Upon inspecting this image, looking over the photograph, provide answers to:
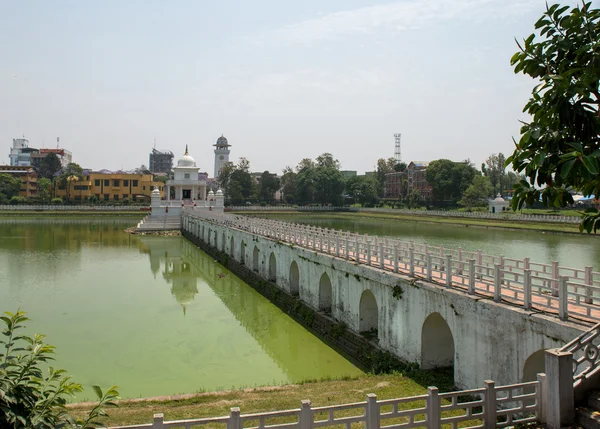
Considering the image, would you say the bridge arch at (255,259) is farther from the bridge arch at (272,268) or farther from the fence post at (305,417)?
the fence post at (305,417)

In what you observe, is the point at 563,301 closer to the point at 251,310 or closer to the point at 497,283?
the point at 497,283

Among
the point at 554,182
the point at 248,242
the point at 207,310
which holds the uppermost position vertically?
the point at 554,182

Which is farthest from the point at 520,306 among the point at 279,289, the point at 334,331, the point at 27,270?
the point at 27,270

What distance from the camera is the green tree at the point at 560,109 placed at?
729 cm

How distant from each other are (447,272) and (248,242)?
821 inches

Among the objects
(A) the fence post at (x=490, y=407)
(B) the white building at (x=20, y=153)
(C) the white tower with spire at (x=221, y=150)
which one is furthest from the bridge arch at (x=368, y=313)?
(B) the white building at (x=20, y=153)

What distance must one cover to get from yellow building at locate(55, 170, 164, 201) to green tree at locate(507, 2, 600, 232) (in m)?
104

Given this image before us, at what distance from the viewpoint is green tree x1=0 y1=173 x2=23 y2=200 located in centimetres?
10200

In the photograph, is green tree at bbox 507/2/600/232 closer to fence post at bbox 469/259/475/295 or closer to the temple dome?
fence post at bbox 469/259/475/295

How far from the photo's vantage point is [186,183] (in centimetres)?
7944

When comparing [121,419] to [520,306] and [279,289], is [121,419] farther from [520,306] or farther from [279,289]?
[279,289]

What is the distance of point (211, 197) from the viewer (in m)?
77.6

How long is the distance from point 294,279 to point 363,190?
98.8m

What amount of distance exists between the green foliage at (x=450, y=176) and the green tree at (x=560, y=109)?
91.4 meters
